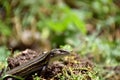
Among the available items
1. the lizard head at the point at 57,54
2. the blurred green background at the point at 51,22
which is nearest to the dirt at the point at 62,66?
the lizard head at the point at 57,54

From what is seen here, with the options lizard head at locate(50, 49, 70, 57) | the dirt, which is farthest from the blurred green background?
lizard head at locate(50, 49, 70, 57)

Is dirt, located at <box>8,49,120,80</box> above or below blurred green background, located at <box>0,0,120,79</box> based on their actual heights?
below

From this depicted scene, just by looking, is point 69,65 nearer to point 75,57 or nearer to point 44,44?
point 75,57

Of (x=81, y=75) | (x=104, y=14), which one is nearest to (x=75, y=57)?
(x=81, y=75)

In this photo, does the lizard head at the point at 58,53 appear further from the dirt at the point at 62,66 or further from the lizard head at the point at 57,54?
the dirt at the point at 62,66

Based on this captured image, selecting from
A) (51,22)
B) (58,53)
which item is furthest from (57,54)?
(51,22)

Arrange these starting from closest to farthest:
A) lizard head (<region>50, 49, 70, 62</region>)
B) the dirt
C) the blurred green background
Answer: the dirt, lizard head (<region>50, 49, 70, 62</region>), the blurred green background

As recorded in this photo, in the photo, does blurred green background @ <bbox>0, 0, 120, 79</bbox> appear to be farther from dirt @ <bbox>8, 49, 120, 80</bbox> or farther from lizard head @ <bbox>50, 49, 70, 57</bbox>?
lizard head @ <bbox>50, 49, 70, 57</bbox>

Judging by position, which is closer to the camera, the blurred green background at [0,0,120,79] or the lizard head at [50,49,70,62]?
the lizard head at [50,49,70,62]
